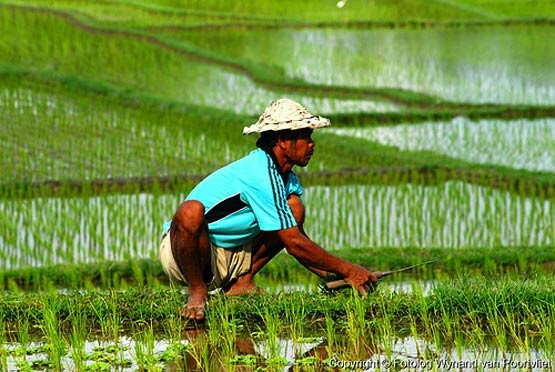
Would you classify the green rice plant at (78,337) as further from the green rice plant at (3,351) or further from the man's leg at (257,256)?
the man's leg at (257,256)

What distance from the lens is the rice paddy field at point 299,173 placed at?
405cm

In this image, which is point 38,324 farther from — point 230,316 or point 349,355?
point 349,355

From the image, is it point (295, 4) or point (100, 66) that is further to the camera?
point (295, 4)

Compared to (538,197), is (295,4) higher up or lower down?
higher up

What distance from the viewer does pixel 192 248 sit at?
171 inches

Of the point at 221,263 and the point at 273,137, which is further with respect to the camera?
the point at 221,263

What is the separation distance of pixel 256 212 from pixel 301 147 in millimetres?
295

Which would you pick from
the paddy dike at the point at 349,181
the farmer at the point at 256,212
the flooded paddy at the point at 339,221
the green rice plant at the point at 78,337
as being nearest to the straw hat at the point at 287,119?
the farmer at the point at 256,212

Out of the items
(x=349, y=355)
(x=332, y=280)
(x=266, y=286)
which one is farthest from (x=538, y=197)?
(x=349, y=355)

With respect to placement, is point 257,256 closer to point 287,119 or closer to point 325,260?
point 325,260

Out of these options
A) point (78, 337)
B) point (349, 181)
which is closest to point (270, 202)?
point (78, 337)

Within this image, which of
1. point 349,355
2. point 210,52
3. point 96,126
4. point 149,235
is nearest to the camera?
point 349,355

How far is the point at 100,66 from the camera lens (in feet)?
40.5

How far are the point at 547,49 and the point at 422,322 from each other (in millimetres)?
10179
